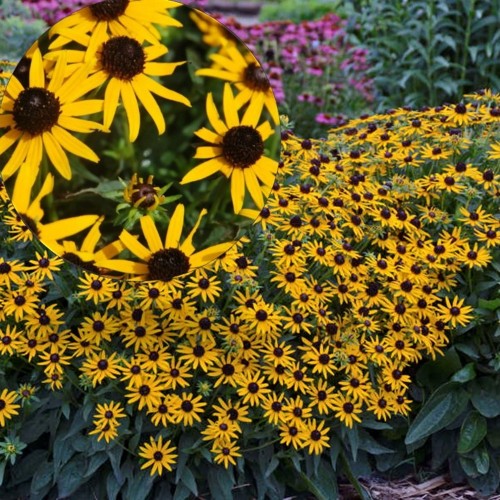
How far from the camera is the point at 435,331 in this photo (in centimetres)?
246

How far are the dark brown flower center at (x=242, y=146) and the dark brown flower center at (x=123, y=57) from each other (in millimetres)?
240

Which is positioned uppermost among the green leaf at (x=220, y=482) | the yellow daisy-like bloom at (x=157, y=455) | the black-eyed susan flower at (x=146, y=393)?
the black-eyed susan flower at (x=146, y=393)

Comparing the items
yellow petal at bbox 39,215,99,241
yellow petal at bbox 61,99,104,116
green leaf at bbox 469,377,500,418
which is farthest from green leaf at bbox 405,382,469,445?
yellow petal at bbox 61,99,104,116

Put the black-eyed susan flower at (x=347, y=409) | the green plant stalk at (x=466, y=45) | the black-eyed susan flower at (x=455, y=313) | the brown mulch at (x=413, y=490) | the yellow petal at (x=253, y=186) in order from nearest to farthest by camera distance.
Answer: the yellow petal at (x=253, y=186) → the black-eyed susan flower at (x=347, y=409) → the black-eyed susan flower at (x=455, y=313) → the brown mulch at (x=413, y=490) → the green plant stalk at (x=466, y=45)

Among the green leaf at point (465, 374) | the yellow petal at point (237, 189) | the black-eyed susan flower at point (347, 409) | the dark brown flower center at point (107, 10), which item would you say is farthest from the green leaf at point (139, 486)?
the dark brown flower center at point (107, 10)

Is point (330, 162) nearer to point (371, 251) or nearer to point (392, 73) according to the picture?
point (371, 251)

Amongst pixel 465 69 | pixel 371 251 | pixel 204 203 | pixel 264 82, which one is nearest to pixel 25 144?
pixel 204 203

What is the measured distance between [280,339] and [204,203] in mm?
724

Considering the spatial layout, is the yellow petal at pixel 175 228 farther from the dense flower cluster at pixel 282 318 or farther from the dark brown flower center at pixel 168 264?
the dense flower cluster at pixel 282 318

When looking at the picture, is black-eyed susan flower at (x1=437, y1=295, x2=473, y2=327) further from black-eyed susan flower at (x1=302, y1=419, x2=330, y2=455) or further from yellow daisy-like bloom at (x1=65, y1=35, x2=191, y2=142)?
yellow daisy-like bloom at (x1=65, y1=35, x2=191, y2=142)

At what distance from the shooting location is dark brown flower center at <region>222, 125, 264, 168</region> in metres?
1.76

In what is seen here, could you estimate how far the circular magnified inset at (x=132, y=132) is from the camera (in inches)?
66.9

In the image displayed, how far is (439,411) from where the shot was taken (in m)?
2.50

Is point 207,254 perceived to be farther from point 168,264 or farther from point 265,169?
point 265,169
